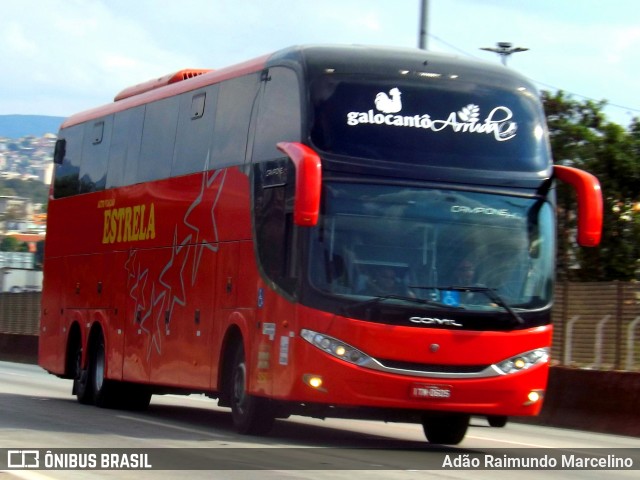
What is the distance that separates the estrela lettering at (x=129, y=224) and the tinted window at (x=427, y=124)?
5.73m

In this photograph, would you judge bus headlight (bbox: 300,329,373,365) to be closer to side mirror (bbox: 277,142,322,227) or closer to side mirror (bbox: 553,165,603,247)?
side mirror (bbox: 277,142,322,227)

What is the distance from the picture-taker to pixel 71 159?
2406cm

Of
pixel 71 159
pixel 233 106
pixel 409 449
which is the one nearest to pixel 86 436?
pixel 409 449

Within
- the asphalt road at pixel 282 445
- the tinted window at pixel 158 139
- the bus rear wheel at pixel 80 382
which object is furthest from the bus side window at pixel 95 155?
the asphalt road at pixel 282 445

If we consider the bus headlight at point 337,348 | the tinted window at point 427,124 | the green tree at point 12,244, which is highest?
the green tree at point 12,244

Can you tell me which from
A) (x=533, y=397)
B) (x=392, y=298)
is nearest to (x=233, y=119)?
(x=392, y=298)

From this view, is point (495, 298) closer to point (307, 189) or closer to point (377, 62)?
point (307, 189)

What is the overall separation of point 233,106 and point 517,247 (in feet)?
14.3

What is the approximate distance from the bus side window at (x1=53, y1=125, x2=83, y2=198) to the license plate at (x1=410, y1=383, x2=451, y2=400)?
1074 centimetres

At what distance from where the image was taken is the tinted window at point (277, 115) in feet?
48.9

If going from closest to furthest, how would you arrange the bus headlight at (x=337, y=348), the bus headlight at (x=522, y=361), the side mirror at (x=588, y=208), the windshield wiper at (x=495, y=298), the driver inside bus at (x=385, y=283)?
the bus headlight at (x=337, y=348), the driver inside bus at (x=385, y=283), the windshield wiper at (x=495, y=298), the bus headlight at (x=522, y=361), the side mirror at (x=588, y=208)

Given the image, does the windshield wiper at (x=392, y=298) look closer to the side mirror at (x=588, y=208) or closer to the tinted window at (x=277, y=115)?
the side mirror at (x=588, y=208)

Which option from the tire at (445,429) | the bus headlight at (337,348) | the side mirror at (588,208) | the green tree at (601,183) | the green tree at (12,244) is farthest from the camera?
the green tree at (12,244)

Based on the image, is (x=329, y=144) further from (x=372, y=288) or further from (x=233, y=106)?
(x=233, y=106)
